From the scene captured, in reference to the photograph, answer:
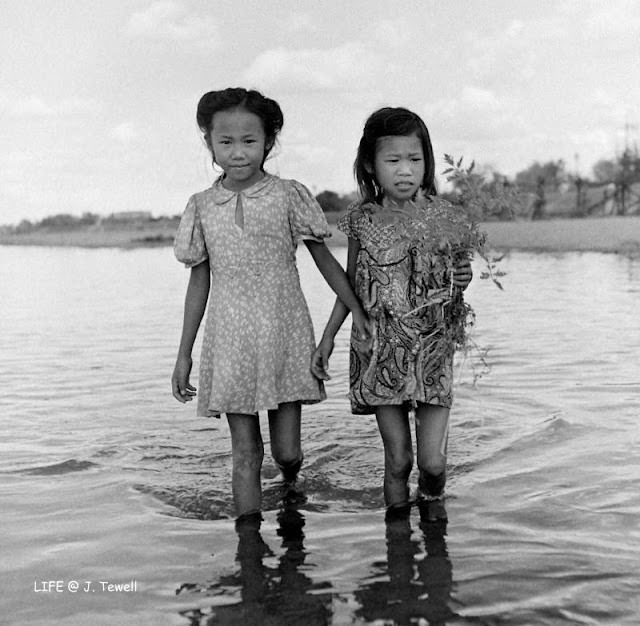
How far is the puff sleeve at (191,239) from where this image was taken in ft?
15.9

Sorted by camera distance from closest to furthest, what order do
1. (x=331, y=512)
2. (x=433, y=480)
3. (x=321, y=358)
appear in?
Result: (x=321, y=358)
(x=433, y=480)
(x=331, y=512)

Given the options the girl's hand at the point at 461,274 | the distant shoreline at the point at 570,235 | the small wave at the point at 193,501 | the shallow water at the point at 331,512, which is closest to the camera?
the shallow water at the point at 331,512

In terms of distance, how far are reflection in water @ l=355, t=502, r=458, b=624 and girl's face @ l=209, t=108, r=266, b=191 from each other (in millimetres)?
1744

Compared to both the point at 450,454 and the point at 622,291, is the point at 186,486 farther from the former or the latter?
the point at 622,291

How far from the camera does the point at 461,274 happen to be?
4.63 meters

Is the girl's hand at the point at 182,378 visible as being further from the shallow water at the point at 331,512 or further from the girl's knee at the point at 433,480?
the girl's knee at the point at 433,480

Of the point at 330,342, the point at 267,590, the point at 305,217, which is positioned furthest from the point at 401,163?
the point at 267,590

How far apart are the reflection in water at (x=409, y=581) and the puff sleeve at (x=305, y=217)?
4.48ft

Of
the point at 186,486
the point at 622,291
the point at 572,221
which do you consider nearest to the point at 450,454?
the point at 186,486

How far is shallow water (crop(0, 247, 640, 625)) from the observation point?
403 cm

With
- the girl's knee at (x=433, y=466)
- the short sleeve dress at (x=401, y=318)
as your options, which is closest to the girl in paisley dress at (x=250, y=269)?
the short sleeve dress at (x=401, y=318)

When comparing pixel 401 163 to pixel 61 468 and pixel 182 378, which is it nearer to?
pixel 182 378

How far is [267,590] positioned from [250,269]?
4.66 ft

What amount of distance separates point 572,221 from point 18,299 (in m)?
20.2
